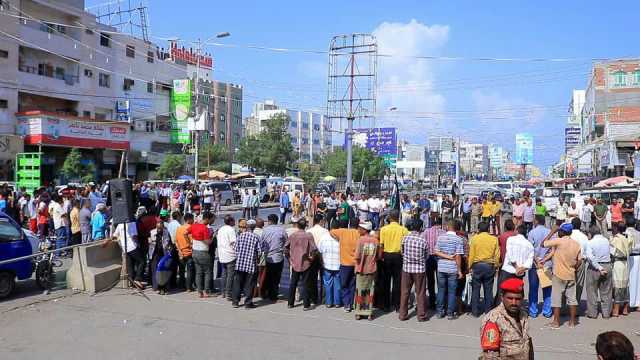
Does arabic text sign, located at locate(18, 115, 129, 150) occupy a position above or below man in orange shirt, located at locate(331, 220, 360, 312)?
above

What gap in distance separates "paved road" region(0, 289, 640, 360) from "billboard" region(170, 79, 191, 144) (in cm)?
3183

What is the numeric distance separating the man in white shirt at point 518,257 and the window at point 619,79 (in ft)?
169

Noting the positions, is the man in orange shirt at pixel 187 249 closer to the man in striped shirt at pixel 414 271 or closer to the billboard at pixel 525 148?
the man in striped shirt at pixel 414 271

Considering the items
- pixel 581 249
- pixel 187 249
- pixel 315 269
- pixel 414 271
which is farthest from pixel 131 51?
pixel 581 249

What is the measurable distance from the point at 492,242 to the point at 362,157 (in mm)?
64088

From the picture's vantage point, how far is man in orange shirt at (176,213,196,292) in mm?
10352

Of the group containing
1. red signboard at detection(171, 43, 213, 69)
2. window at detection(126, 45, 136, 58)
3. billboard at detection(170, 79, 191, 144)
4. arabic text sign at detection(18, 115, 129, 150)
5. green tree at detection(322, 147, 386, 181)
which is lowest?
green tree at detection(322, 147, 386, 181)

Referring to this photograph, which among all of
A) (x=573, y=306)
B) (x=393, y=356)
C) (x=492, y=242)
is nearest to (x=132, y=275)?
(x=393, y=356)

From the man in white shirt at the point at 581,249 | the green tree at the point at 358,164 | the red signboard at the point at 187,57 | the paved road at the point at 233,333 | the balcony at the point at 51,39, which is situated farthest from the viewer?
the green tree at the point at 358,164

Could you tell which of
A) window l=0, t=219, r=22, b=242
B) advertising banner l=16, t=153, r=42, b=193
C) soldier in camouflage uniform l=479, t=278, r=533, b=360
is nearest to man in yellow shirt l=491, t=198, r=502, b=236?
window l=0, t=219, r=22, b=242

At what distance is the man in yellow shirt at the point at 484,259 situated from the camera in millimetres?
8672

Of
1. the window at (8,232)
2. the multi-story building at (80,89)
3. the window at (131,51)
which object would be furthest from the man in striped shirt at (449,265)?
the window at (131,51)

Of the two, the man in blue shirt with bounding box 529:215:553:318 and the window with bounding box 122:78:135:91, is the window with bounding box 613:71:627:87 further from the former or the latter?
the man in blue shirt with bounding box 529:215:553:318

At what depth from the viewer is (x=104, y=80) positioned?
44.1 meters
